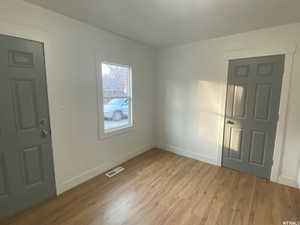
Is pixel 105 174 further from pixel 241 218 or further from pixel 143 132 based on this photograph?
pixel 241 218

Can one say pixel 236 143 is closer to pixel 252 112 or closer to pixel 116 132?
pixel 252 112

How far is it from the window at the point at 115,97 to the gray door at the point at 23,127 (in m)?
0.95

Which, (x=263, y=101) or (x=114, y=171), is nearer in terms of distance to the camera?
(x=263, y=101)

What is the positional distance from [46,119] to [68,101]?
38cm

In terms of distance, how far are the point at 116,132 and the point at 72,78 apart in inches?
51.0

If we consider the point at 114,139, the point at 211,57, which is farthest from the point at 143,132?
the point at 211,57

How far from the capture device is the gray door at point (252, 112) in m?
2.49

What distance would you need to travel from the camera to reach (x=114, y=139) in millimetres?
3045

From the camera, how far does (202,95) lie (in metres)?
3.22

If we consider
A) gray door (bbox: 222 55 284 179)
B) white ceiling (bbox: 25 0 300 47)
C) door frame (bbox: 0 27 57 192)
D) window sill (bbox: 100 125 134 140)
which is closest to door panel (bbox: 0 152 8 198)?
door frame (bbox: 0 27 57 192)

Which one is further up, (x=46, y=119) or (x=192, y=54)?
(x=192, y=54)

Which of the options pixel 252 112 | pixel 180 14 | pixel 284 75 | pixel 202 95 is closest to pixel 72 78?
pixel 180 14

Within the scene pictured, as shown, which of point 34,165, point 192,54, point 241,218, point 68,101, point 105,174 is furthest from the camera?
point 192,54

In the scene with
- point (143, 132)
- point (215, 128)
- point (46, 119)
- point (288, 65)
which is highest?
point (288, 65)
